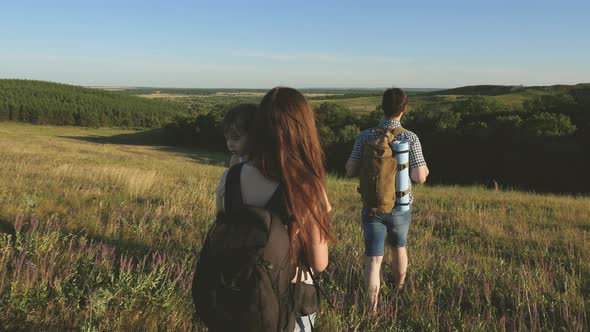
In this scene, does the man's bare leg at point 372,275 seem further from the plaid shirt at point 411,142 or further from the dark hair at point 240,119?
the dark hair at point 240,119

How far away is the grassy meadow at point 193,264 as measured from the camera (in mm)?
3098

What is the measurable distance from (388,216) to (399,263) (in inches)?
22.3

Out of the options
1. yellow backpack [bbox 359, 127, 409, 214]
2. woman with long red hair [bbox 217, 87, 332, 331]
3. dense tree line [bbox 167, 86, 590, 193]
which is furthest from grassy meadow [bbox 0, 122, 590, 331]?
dense tree line [bbox 167, 86, 590, 193]

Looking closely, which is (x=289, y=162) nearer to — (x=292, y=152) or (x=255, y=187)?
(x=292, y=152)

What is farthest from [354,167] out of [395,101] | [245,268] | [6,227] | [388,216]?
[6,227]

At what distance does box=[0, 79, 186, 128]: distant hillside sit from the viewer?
128 meters

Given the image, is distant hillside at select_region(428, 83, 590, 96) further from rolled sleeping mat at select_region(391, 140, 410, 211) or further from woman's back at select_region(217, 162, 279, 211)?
woman's back at select_region(217, 162, 279, 211)

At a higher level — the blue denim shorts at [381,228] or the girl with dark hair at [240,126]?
the girl with dark hair at [240,126]

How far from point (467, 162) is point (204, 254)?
5279 centimetres

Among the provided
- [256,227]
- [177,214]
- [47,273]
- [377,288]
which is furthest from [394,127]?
[177,214]

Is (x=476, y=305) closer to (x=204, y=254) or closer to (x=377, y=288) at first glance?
(x=377, y=288)

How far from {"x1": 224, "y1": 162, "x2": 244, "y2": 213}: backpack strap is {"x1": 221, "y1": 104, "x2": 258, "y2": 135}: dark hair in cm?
20

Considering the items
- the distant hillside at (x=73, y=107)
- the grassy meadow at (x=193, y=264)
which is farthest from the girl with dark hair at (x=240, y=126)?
the distant hillside at (x=73, y=107)

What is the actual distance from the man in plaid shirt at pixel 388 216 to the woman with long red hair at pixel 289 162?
1.95 meters
